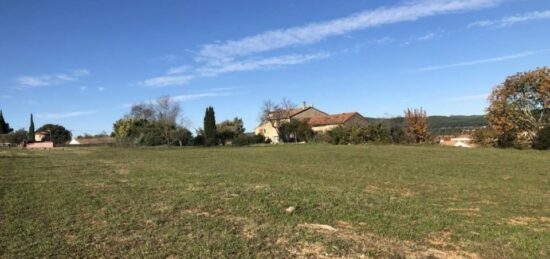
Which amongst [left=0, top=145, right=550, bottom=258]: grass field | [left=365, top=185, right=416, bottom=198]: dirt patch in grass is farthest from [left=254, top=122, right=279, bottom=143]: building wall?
[left=365, top=185, right=416, bottom=198]: dirt patch in grass

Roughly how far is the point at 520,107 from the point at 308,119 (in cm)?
5558

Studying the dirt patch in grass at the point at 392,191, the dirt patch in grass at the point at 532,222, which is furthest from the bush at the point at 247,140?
the dirt patch in grass at the point at 532,222

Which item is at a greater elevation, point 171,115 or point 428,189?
point 171,115

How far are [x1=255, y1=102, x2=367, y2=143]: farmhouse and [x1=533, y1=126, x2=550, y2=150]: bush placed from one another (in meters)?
52.9

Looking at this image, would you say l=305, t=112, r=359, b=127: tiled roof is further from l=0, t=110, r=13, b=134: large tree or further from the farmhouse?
l=0, t=110, r=13, b=134: large tree

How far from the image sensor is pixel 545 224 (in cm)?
793

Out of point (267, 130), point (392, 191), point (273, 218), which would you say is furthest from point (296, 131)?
point (273, 218)

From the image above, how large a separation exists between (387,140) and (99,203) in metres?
40.6

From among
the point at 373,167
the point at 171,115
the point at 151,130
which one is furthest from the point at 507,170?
the point at 171,115

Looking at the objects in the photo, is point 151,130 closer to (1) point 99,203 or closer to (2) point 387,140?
(2) point 387,140

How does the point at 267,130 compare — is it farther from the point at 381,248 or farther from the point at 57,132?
the point at 381,248

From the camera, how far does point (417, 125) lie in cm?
5519

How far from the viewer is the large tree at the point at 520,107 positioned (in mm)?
36322

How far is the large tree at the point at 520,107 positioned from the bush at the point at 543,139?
3346 millimetres
